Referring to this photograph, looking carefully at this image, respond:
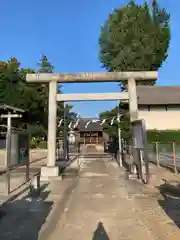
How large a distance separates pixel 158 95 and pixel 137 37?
1034 centimetres

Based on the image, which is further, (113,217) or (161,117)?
(161,117)

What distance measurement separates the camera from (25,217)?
19.7 feet

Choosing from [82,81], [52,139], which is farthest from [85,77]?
[52,139]

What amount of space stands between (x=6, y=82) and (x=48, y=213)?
35.4 meters

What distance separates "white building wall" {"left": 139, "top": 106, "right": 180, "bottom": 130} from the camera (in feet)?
118

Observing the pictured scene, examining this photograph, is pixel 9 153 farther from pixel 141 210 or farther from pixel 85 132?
pixel 85 132

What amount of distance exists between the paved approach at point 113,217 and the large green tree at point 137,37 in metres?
35.1

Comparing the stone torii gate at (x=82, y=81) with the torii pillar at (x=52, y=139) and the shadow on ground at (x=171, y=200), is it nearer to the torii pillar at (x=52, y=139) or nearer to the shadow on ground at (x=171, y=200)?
the torii pillar at (x=52, y=139)

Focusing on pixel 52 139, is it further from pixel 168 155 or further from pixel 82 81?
Answer: pixel 168 155

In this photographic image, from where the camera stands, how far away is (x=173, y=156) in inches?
501

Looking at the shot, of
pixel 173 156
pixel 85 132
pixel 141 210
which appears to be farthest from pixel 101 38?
pixel 141 210

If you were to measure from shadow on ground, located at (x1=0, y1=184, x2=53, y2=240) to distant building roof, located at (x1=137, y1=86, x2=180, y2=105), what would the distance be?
95.3 ft

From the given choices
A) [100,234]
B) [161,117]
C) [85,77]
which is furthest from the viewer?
[161,117]

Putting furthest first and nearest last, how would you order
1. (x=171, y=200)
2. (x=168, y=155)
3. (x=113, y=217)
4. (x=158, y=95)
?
(x=158, y=95) → (x=168, y=155) → (x=171, y=200) → (x=113, y=217)
